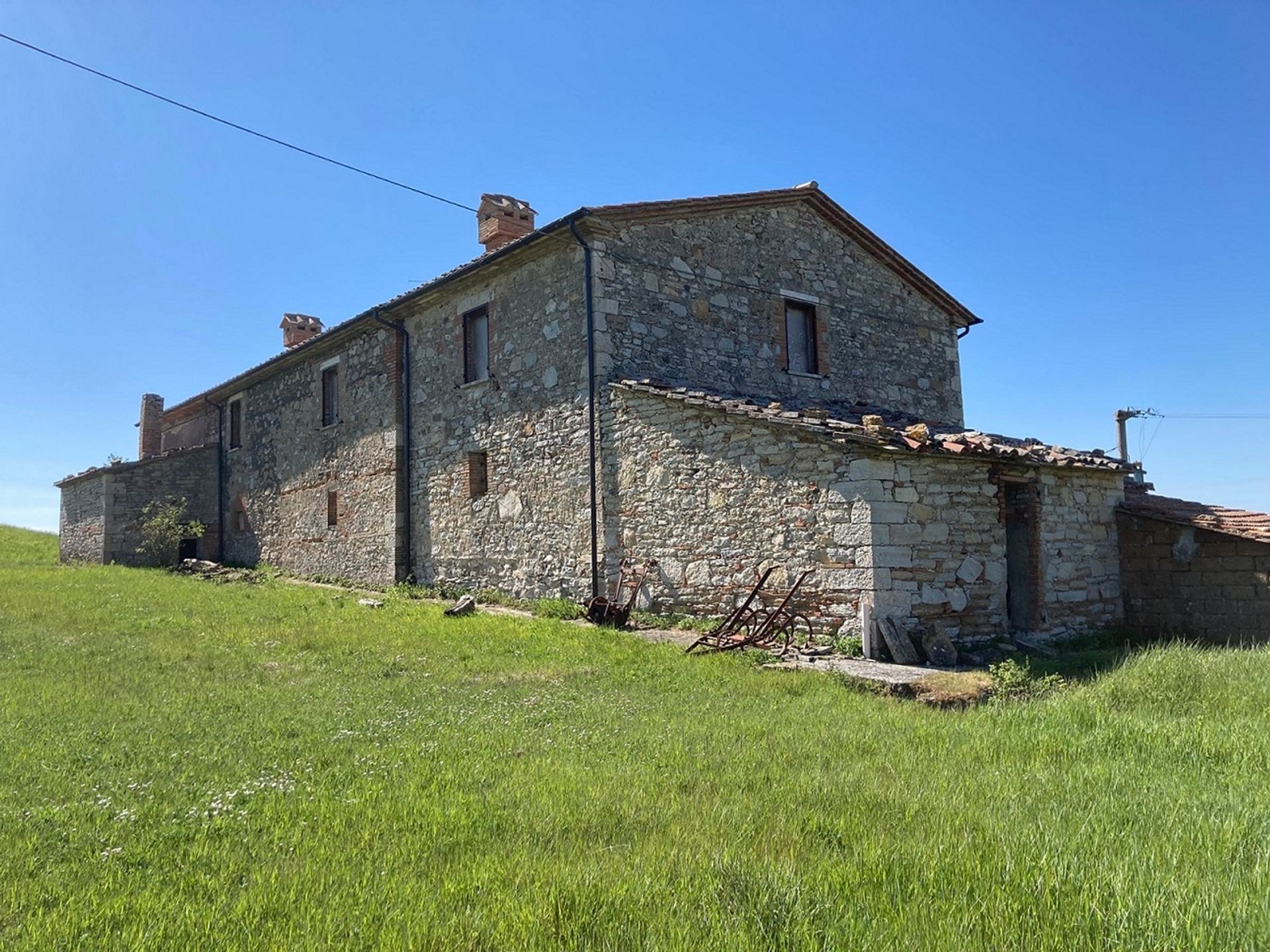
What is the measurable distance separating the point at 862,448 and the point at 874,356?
6324mm

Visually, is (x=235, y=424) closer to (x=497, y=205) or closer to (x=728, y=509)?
(x=497, y=205)

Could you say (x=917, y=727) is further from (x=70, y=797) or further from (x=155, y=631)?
(x=155, y=631)

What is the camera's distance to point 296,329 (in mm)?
22656

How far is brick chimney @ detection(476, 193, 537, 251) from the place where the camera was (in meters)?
15.0

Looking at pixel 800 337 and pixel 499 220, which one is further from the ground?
pixel 499 220

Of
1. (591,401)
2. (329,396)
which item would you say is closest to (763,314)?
(591,401)

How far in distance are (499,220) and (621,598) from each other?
744cm

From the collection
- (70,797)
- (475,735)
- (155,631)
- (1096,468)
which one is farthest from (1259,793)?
(155,631)

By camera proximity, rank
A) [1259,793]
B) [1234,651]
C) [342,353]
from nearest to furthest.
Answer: [1259,793]
[1234,651]
[342,353]

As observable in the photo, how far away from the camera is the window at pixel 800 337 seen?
1370 centimetres

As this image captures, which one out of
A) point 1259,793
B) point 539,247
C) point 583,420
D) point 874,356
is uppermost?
point 539,247

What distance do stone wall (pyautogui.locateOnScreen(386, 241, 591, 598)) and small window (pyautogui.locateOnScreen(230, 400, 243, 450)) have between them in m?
8.45

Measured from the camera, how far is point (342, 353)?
17.4 meters

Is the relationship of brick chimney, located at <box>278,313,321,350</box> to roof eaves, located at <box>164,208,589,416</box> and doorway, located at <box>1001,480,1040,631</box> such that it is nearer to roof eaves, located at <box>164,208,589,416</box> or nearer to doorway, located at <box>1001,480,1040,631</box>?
roof eaves, located at <box>164,208,589,416</box>
